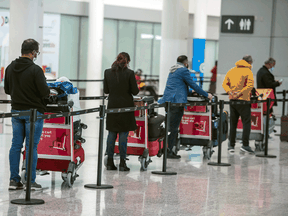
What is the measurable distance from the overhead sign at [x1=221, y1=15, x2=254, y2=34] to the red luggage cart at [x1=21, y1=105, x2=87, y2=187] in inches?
399

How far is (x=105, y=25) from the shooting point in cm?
2605

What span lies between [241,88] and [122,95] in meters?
3.02

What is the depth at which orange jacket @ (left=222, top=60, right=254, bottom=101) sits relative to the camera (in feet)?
29.4

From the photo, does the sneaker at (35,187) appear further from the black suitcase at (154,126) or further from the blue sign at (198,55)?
the blue sign at (198,55)

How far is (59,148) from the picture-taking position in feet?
19.3

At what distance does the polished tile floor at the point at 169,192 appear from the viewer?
5008mm

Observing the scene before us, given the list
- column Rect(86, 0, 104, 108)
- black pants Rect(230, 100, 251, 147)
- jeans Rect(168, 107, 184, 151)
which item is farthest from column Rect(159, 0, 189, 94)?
column Rect(86, 0, 104, 108)

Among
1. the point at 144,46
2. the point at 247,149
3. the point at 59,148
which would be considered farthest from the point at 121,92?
the point at 144,46

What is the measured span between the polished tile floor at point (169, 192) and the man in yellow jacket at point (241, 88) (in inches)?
46.2

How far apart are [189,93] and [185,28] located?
6761 millimetres

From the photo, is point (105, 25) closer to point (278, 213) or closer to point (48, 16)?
point (48, 16)

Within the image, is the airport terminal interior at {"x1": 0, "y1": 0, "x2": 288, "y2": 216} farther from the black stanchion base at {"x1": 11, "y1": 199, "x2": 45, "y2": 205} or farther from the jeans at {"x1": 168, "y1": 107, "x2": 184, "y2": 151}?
the jeans at {"x1": 168, "y1": 107, "x2": 184, "y2": 151}

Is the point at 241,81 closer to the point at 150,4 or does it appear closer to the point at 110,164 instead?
the point at 110,164

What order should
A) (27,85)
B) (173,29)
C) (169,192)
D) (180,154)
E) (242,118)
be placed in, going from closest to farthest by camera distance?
(27,85) → (169,192) → (180,154) → (242,118) → (173,29)
